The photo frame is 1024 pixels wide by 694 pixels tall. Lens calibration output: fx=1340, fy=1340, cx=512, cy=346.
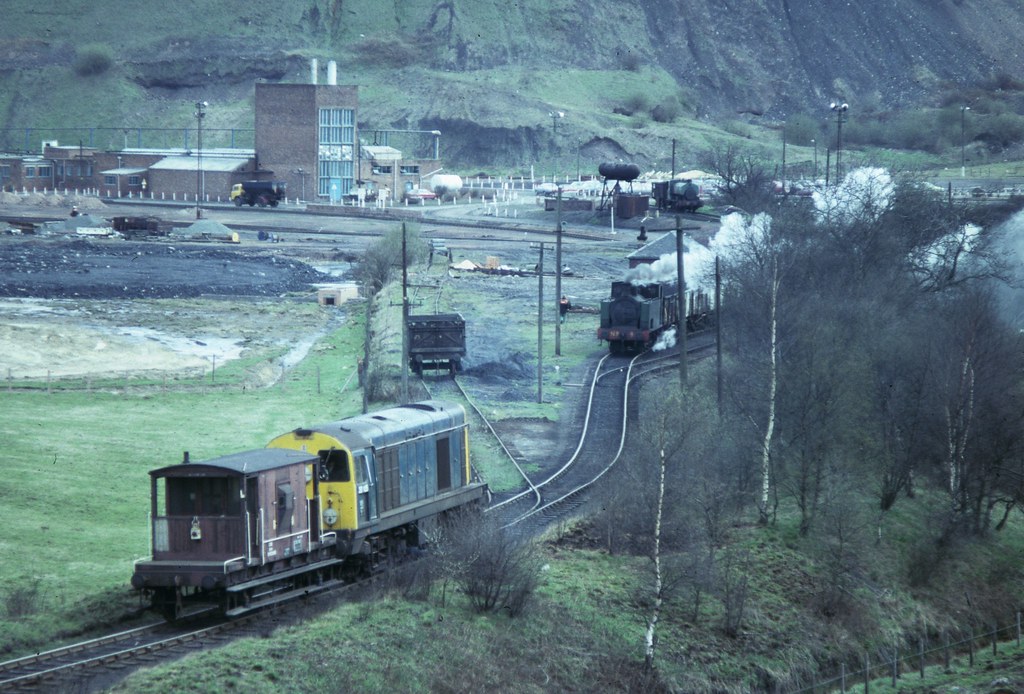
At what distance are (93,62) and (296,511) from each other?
15498 centimetres

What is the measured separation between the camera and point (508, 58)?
170 m

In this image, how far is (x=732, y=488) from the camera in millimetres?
31172

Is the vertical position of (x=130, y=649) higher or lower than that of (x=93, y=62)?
lower

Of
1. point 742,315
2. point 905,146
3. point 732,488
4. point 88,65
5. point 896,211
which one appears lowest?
point 732,488

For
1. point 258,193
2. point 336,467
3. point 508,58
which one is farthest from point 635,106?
point 336,467

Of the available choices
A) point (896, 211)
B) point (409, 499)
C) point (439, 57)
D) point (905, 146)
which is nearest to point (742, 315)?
point (896, 211)

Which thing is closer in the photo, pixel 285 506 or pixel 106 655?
pixel 106 655

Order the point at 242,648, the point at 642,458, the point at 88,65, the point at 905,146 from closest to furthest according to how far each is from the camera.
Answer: the point at 242,648 < the point at 642,458 < the point at 905,146 < the point at 88,65

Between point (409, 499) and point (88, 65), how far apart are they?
152709mm

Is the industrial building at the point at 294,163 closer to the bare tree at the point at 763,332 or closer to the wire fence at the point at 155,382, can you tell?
the wire fence at the point at 155,382

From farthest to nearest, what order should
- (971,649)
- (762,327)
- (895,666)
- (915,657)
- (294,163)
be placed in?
(294,163) < (762,327) < (915,657) < (971,649) < (895,666)

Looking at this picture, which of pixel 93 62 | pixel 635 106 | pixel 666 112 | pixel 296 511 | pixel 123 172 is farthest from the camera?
→ pixel 93 62

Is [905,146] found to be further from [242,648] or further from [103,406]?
[242,648]

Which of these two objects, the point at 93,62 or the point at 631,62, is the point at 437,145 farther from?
the point at 93,62
